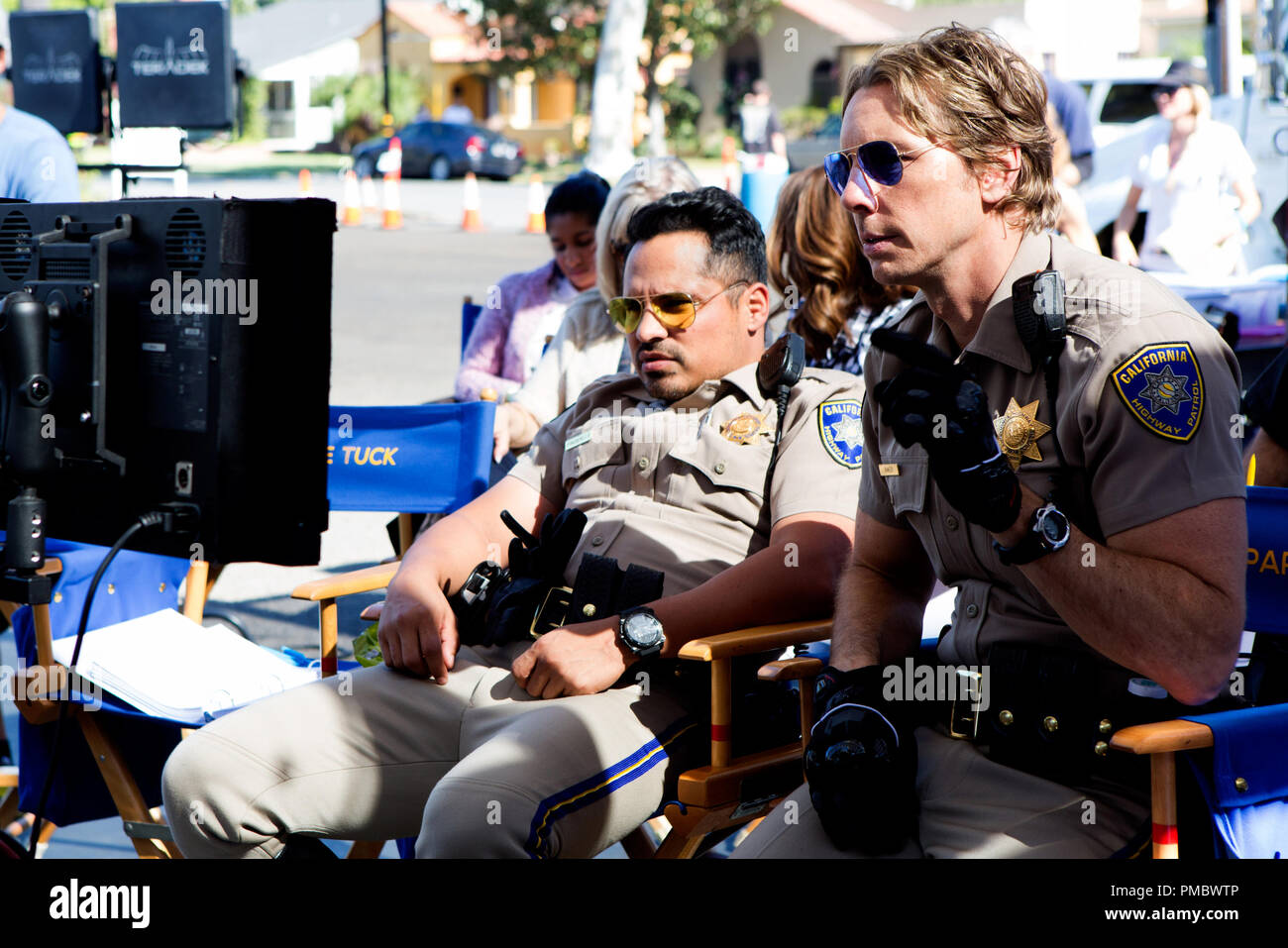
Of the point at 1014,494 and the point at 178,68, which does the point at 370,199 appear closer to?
the point at 178,68

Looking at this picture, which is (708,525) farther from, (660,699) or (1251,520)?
(1251,520)

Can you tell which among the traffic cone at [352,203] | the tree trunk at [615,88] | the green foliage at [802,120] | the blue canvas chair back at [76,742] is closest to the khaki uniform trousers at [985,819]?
the blue canvas chair back at [76,742]

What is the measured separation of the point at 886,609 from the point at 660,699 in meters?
0.51

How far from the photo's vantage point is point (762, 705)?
2.81m

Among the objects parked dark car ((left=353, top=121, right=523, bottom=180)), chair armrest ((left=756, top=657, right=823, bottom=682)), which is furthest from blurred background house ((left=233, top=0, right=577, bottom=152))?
chair armrest ((left=756, top=657, right=823, bottom=682))

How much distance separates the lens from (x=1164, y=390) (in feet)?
6.39

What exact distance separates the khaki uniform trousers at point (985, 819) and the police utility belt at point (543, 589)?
68 centimetres

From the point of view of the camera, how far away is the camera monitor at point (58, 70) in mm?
6305

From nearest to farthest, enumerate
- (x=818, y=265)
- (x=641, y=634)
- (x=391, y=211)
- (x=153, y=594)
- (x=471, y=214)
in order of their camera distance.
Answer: (x=641, y=634) → (x=818, y=265) → (x=153, y=594) → (x=471, y=214) → (x=391, y=211)

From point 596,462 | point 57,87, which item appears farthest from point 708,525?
point 57,87

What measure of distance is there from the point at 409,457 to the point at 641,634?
5.01 ft

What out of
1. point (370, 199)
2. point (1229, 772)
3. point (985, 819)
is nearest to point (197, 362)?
point (985, 819)

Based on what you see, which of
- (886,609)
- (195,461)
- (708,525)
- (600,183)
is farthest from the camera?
(600,183)

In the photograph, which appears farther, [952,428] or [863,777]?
[863,777]
